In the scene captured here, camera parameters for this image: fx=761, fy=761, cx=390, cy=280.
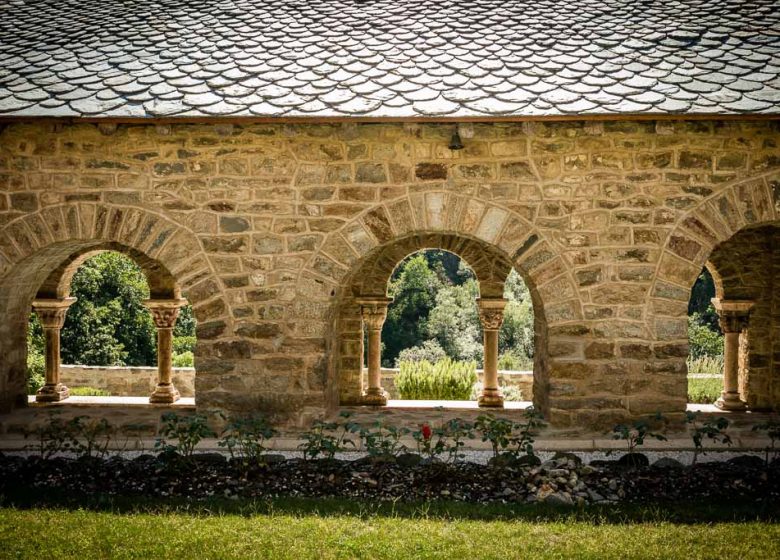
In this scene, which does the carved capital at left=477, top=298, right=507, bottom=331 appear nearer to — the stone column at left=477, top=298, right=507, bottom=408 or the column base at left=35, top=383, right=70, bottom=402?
the stone column at left=477, top=298, right=507, bottom=408

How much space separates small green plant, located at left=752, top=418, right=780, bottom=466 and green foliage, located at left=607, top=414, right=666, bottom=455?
0.84 meters

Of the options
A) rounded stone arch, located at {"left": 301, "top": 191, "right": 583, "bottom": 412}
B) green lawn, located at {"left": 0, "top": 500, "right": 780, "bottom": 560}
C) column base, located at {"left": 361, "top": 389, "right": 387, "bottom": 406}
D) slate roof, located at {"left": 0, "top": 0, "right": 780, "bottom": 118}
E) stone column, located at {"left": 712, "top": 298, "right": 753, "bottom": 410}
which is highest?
slate roof, located at {"left": 0, "top": 0, "right": 780, "bottom": 118}

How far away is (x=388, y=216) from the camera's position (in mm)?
7098

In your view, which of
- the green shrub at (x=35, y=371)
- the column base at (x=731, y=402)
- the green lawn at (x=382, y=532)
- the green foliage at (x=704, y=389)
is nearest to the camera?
the green lawn at (x=382, y=532)

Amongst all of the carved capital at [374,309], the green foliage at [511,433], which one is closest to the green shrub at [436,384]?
the carved capital at [374,309]

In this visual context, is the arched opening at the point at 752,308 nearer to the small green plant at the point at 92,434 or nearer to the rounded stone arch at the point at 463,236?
the rounded stone arch at the point at 463,236

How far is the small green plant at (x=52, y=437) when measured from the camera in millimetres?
6312

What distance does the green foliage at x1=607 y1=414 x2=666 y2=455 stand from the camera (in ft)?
20.2

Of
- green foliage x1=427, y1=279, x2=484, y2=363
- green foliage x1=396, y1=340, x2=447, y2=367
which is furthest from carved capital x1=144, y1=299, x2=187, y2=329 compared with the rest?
green foliage x1=427, y1=279, x2=484, y2=363

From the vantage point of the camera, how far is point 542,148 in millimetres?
7066

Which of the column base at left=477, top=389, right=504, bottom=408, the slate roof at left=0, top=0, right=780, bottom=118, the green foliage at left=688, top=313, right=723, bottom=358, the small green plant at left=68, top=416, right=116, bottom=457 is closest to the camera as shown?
the small green plant at left=68, top=416, right=116, bottom=457

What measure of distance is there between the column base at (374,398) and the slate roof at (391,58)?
4.65 meters

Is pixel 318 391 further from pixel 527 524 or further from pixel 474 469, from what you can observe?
pixel 527 524

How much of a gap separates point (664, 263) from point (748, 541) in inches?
114
